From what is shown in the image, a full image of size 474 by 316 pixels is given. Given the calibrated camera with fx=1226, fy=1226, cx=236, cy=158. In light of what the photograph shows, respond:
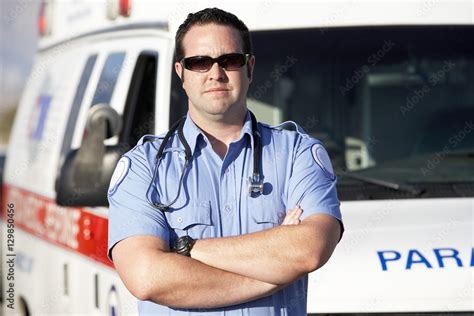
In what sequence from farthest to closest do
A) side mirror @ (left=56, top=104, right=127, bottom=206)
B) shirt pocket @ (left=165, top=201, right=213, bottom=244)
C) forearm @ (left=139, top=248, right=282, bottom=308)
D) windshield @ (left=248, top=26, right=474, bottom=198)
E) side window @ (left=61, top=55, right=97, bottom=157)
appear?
side window @ (left=61, top=55, right=97, bottom=157)
windshield @ (left=248, top=26, right=474, bottom=198)
side mirror @ (left=56, top=104, right=127, bottom=206)
shirt pocket @ (left=165, top=201, right=213, bottom=244)
forearm @ (left=139, top=248, right=282, bottom=308)

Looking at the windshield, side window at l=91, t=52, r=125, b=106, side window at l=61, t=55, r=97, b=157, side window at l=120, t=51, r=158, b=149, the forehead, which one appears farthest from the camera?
side window at l=61, t=55, r=97, b=157

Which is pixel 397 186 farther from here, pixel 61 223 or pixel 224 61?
pixel 61 223

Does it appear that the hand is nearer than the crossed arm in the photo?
No

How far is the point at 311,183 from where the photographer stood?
3.35 metres

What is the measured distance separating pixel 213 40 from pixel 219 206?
0.46m

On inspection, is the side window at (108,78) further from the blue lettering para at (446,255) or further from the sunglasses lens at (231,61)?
the sunglasses lens at (231,61)

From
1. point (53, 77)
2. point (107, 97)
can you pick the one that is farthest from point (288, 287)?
point (53, 77)

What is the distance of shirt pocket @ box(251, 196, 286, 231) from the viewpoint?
3260mm

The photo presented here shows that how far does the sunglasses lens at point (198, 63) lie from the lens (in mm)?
3336

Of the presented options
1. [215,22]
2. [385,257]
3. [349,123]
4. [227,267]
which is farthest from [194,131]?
[349,123]

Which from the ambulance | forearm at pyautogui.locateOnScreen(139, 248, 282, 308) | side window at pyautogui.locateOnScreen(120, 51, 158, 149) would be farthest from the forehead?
side window at pyautogui.locateOnScreen(120, 51, 158, 149)

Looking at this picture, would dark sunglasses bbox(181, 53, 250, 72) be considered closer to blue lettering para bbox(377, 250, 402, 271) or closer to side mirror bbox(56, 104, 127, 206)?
blue lettering para bbox(377, 250, 402, 271)

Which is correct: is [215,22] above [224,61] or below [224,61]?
above

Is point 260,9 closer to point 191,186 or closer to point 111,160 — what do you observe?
point 111,160
